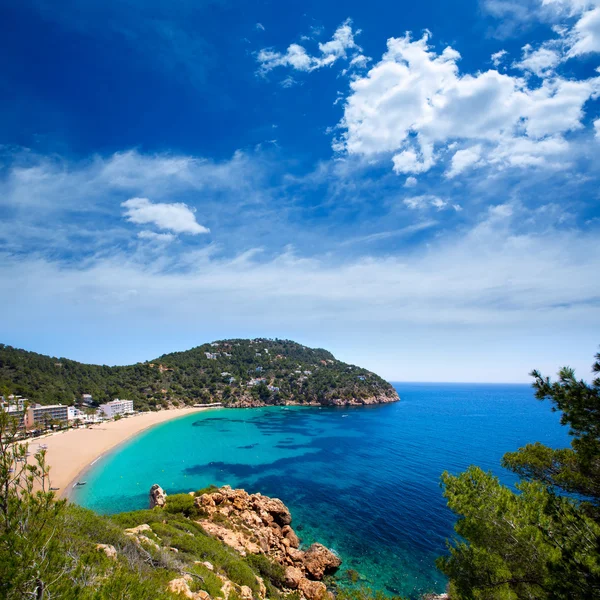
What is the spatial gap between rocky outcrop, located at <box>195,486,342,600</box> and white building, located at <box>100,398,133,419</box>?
54.7m

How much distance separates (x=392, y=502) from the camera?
25.2 meters

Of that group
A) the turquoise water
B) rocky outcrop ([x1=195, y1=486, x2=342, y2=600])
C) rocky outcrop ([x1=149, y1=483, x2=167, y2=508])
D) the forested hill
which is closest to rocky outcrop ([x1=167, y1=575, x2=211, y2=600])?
rocky outcrop ([x1=195, y1=486, x2=342, y2=600])

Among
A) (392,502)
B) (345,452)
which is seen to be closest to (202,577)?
(392,502)

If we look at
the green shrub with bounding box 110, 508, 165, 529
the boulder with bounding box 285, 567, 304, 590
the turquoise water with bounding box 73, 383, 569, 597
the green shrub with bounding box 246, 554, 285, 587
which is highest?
the green shrub with bounding box 110, 508, 165, 529

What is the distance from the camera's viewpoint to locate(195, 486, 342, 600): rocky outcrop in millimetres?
15602

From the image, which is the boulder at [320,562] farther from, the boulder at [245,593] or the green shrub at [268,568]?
the boulder at [245,593]

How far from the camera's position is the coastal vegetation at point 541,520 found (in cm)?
462

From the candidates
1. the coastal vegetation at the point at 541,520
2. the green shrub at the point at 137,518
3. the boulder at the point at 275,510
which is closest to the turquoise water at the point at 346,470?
the boulder at the point at 275,510

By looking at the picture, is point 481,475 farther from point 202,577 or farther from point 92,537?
point 92,537

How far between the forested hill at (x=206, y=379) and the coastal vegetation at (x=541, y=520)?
69.0 metres

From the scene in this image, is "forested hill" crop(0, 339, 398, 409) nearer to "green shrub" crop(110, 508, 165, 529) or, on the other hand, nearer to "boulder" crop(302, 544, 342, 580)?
"green shrub" crop(110, 508, 165, 529)

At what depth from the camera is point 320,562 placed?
16609mm

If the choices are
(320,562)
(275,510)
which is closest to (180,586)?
(320,562)

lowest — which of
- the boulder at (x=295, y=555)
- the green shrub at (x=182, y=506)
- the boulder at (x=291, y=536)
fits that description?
the boulder at (x=291, y=536)
